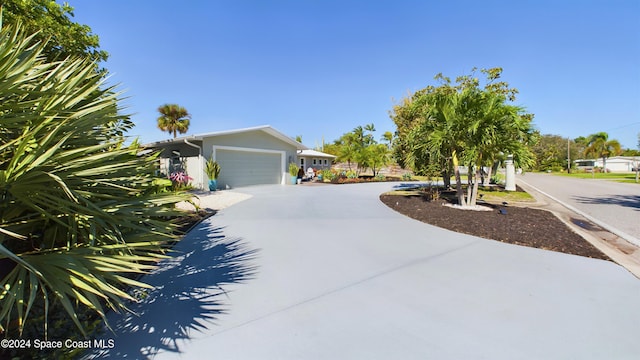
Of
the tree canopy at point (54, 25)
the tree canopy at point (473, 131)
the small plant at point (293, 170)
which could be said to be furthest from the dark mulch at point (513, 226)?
the small plant at point (293, 170)

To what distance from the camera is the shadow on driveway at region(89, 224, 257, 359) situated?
221 centimetres

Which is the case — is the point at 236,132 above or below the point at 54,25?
below

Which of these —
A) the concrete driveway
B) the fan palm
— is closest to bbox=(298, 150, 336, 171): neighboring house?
the concrete driveway

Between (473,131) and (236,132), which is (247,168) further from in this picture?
(473,131)

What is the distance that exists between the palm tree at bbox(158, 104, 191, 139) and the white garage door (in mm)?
11047

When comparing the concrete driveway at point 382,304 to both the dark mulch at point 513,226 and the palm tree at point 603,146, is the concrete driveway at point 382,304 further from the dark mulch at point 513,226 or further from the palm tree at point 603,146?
the palm tree at point 603,146

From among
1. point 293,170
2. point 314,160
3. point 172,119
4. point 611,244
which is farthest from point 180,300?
point 172,119

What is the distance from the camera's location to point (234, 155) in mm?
15297

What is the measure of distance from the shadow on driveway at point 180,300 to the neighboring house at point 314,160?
62.0ft

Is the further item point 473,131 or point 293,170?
point 293,170

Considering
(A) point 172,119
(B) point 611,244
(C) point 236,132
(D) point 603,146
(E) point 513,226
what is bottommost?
(B) point 611,244

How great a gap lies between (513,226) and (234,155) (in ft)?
45.0

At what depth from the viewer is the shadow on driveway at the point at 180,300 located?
2.21 metres

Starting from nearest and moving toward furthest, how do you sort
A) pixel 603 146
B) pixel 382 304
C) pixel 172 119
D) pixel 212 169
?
pixel 382 304 → pixel 212 169 → pixel 172 119 → pixel 603 146
